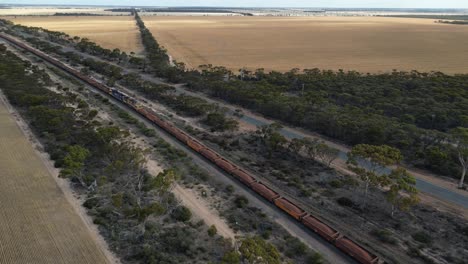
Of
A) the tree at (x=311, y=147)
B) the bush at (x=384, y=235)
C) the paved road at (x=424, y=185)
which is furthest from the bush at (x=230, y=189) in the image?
the paved road at (x=424, y=185)

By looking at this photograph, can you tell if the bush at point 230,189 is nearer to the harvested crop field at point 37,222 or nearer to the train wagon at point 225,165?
the train wagon at point 225,165

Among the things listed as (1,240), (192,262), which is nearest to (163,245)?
(192,262)

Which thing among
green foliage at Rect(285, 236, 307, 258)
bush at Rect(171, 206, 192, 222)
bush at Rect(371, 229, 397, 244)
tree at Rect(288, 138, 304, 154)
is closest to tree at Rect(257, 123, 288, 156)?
tree at Rect(288, 138, 304, 154)

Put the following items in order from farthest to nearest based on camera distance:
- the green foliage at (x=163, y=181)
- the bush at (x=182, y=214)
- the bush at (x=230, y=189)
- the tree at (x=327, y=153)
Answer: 1. the tree at (x=327, y=153)
2. the bush at (x=230, y=189)
3. the green foliage at (x=163, y=181)
4. the bush at (x=182, y=214)

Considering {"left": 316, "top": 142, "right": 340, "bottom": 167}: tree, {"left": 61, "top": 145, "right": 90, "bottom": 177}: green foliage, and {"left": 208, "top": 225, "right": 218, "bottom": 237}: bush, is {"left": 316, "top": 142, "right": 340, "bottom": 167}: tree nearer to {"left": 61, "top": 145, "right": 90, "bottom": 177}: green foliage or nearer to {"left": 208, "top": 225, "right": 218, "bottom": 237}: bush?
{"left": 208, "top": 225, "right": 218, "bottom": 237}: bush

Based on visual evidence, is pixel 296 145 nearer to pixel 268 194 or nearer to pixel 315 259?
pixel 268 194

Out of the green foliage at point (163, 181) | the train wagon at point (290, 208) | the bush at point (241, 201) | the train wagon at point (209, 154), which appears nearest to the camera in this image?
the train wagon at point (290, 208)
